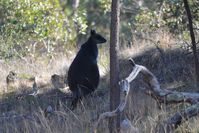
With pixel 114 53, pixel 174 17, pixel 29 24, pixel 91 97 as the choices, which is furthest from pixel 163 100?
pixel 29 24

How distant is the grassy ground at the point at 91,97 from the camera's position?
355 inches

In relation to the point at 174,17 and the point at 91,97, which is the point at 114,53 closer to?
the point at 91,97

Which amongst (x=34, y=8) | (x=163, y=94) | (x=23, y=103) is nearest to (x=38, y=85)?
(x=23, y=103)

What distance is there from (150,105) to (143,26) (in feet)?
19.6

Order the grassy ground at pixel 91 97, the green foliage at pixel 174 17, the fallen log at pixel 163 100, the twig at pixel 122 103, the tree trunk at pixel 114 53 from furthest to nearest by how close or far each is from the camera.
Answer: the green foliage at pixel 174 17, the grassy ground at pixel 91 97, the tree trunk at pixel 114 53, the fallen log at pixel 163 100, the twig at pixel 122 103

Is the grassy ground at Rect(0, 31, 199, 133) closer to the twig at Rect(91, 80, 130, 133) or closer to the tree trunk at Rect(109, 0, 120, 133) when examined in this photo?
the tree trunk at Rect(109, 0, 120, 133)

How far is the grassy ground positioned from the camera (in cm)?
901

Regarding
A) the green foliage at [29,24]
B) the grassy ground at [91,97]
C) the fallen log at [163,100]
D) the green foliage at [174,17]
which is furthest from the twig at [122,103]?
the green foliage at [29,24]

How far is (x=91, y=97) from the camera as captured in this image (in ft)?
38.0

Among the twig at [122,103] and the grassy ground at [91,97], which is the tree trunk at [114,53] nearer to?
the grassy ground at [91,97]

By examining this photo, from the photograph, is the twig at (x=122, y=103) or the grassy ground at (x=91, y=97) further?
the grassy ground at (x=91, y=97)

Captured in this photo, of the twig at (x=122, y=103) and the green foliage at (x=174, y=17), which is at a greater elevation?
the green foliage at (x=174, y=17)

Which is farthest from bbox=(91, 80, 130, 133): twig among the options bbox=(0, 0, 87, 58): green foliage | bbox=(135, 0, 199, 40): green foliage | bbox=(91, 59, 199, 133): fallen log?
bbox=(0, 0, 87, 58): green foliage

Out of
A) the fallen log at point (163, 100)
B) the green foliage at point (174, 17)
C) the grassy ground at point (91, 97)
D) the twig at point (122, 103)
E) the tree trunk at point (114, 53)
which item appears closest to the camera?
the twig at point (122, 103)
